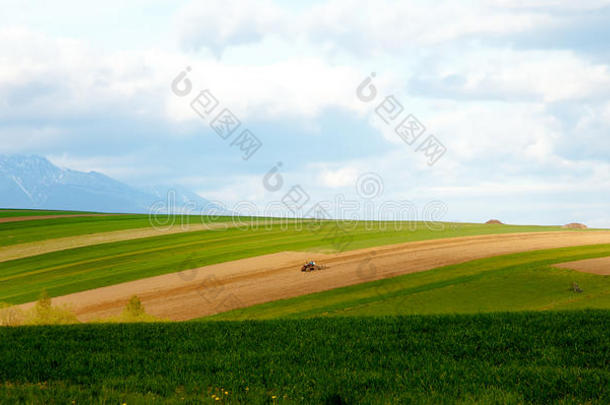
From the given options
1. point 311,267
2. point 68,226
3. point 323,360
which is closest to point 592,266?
point 311,267

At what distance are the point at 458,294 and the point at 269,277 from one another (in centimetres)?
1590

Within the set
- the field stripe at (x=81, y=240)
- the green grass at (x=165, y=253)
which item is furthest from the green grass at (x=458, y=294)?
the field stripe at (x=81, y=240)

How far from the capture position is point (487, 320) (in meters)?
16.4

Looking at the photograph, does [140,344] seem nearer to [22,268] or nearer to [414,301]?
[414,301]

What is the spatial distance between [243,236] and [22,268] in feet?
84.3

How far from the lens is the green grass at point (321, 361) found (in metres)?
9.73

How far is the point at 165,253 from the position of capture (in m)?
55.9

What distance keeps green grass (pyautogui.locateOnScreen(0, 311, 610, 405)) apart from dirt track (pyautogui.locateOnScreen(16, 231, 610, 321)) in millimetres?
17707

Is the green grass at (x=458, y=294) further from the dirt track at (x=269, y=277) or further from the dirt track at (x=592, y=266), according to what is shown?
the dirt track at (x=269, y=277)

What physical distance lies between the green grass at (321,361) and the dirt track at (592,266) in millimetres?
24590

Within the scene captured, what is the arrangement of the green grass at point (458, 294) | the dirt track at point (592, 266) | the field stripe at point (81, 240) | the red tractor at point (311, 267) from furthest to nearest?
the field stripe at point (81, 240), the red tractor at point (311, 267), the dirt track at point (592, 266), the green grass at point (458, 294)

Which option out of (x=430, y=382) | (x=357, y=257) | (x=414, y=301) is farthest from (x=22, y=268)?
(x=430, y=382)

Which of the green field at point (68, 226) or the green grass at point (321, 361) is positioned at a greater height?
the green field at point (68, 226)

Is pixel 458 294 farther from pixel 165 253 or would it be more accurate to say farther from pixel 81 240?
pixel 81 240
